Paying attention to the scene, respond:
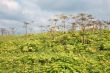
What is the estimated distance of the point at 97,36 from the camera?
39.9m

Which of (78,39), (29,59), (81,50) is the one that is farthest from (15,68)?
(78,39)

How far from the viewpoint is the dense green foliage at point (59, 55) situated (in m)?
26.4

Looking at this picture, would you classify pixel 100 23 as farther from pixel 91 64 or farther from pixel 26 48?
pixel 91 64

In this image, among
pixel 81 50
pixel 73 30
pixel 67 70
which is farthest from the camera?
pixel 73 30

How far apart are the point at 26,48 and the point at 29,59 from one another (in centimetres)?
574

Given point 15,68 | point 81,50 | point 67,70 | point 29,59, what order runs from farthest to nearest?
1. point 81,50
2. point 29,59
3. point 15,68
4. point 67,70

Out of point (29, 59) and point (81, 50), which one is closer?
point (29, 59)

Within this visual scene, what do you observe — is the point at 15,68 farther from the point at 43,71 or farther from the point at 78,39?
the point at 78,39

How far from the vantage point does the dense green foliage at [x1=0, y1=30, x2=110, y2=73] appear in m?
26.4

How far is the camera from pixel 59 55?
2930 centimetres

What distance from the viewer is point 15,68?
88.7 feet

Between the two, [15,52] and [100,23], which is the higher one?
[100,23]

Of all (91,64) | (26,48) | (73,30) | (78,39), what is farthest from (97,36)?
(91,64)

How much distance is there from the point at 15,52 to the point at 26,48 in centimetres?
142
